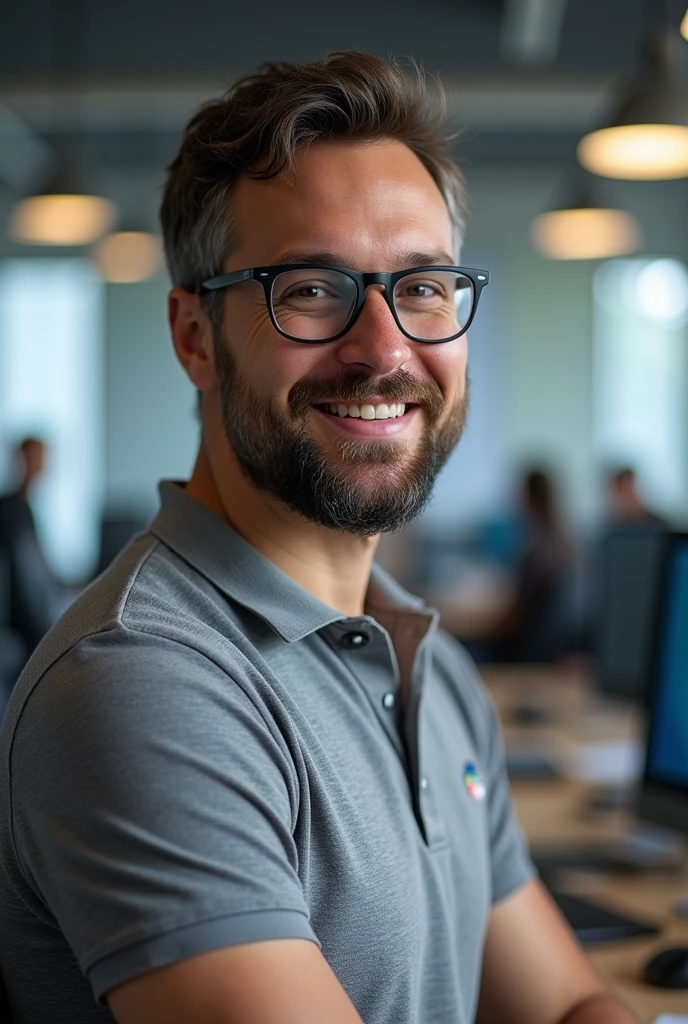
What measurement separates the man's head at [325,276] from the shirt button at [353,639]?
0.11m

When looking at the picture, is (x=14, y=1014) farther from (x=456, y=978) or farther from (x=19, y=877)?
(x=456, y=978)

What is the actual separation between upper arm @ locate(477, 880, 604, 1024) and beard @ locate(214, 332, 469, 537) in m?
0.55

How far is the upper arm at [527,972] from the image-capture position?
1.46 meters

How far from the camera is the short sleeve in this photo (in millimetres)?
875

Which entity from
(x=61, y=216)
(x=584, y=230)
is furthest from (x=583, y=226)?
(x=61, y=216)

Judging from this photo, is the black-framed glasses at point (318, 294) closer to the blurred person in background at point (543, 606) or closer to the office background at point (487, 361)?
the blurred person in background at point (543, 606)

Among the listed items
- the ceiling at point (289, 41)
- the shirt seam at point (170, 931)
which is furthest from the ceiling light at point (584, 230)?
the shirt seam at point (170, 931)

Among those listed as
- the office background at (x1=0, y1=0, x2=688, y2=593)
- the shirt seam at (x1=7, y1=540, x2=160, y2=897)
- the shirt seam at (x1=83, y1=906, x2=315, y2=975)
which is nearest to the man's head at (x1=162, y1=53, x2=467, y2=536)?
the shirt seam at (x1=7, y1=540, x2=160, y2=897)

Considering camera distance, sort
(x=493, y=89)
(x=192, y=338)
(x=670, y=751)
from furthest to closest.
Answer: (x=493, y=89), (x=670, y=751), (x=192, y=338)

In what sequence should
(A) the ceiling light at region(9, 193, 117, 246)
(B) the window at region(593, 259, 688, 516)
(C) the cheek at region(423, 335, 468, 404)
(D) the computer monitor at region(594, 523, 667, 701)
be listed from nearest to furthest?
(C) the cheek at region(423, 335, 468, 404) → (D) the computer monitor at region(594, 523, 667, 701) → (A) the ceiling light at region(9, 193, 117, 246) → (B) the window at region(593, 259, 688, 516)

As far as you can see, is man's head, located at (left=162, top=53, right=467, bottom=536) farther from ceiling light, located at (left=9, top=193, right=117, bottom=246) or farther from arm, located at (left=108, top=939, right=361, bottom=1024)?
ceiling light, located at (left=9, top=193, right=117, bottom=246)

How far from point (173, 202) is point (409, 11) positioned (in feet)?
16.1

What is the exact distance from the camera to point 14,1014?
115cm

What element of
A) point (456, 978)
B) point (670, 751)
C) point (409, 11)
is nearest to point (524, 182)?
point (409, 11)
